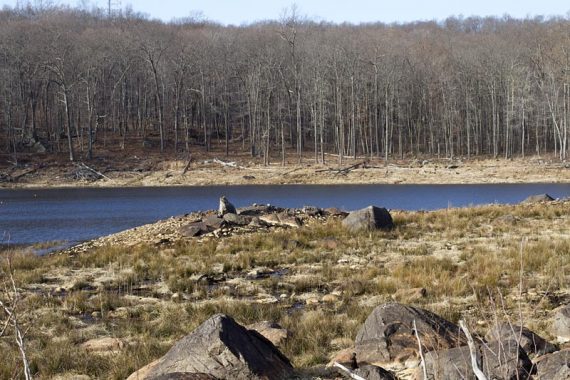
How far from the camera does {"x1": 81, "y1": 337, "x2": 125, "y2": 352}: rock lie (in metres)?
8.45

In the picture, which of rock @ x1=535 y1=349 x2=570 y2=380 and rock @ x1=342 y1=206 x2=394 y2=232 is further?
rock @ x1=342 y1=206 x2=394 y2=232

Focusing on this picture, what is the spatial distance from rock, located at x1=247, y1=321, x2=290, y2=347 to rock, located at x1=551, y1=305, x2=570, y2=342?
3316mm

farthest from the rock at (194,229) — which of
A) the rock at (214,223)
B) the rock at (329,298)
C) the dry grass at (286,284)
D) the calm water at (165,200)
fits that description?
the rock at (329,298)

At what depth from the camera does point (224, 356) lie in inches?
245

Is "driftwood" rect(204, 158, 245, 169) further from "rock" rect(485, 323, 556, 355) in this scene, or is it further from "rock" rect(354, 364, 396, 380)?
"rock" rect(354, 364, 396, 380)

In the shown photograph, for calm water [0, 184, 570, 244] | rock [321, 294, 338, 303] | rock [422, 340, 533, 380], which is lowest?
calm water [0, 184, 570, 244]

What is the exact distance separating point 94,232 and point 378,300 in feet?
53.7

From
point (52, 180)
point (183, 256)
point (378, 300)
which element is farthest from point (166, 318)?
point (52, 180)

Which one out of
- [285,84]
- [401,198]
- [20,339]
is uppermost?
[285,84]

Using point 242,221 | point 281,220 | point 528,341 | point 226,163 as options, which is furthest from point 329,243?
point 226,163

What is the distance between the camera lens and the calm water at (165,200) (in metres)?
26.6

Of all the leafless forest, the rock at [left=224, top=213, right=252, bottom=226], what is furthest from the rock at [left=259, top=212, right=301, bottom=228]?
the leafless forest

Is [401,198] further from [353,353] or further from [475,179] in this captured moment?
[353,353]

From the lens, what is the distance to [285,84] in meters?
72.5
